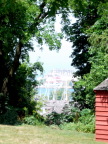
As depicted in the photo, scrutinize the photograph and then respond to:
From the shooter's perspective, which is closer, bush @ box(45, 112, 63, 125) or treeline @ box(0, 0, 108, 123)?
treeline @ box(0, 0, 108, 123)

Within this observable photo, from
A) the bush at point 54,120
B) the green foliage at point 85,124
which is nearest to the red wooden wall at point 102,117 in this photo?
the green foliage at point 85,124

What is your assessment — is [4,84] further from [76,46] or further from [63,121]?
[76,46]

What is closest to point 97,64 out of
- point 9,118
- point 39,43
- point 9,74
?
point 39,43

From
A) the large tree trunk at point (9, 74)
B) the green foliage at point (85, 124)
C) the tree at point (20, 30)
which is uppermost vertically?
the tree at point (20, 30)

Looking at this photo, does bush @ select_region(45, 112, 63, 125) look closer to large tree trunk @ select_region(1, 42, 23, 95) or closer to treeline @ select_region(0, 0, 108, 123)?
treeline @ select_region(0, 0, 108, 123)

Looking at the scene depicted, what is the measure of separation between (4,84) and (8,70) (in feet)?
4.84

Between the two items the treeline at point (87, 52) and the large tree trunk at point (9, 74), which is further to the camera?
the large tree trunk at point (9, 74)

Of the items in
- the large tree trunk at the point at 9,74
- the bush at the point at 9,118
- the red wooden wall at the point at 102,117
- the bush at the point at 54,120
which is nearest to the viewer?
the red wooden wall at the point at 102,117

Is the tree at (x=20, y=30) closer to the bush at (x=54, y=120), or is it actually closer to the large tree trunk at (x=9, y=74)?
the large tree trunk at (x=9, y=74)

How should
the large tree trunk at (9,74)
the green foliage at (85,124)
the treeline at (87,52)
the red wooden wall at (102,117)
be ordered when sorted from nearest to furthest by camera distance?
1. the red wooden wall at (102,117)
2. the green foliage at (85,124)
3. the treeline at (87,52)
4. the large tree trunk at (9,74)

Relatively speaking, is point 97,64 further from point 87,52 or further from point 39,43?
point 39,43

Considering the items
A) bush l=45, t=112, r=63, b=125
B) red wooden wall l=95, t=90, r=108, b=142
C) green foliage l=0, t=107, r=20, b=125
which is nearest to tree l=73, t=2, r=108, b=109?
bush l=45, t=112, r=63, b=125

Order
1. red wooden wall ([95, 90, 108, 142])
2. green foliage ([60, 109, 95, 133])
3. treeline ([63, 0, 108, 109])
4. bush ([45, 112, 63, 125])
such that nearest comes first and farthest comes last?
red wooden wall ([95, 90, 108, 142]), green foliage ([60, 109, 95, 133]), treeline ([63, 0, 108, 109]), bush ([45, 112, 63, 125])

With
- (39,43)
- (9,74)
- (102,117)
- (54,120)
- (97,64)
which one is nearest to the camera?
(102,117)
